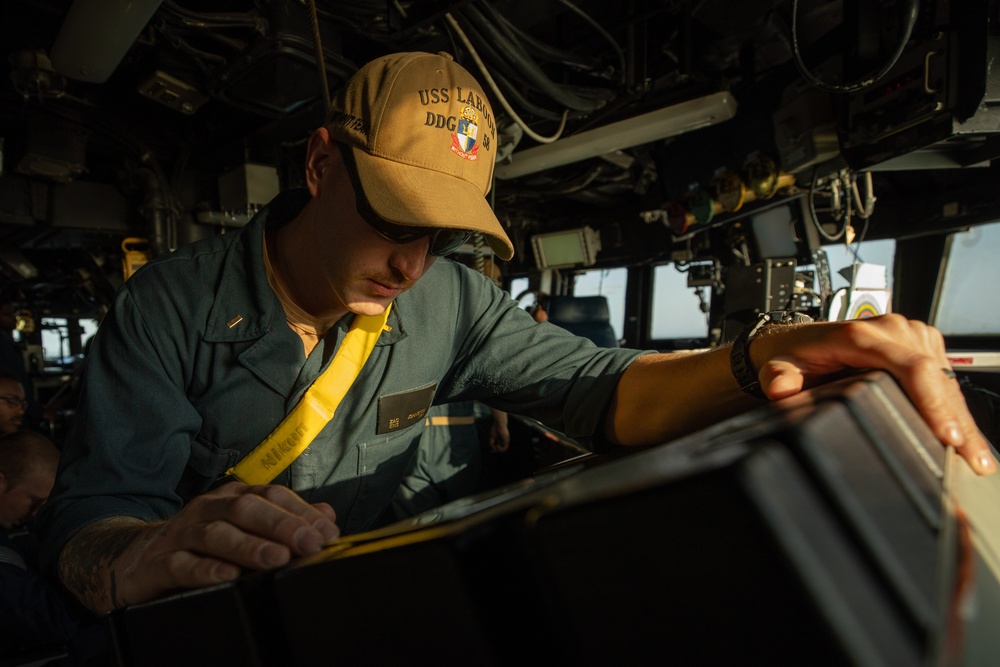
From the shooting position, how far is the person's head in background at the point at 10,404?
333 cm

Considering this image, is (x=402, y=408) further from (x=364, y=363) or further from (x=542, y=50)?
(x=542, y=50)

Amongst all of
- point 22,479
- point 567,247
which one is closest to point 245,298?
point 22,479

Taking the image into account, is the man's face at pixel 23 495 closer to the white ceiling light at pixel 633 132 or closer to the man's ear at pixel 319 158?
the man's ear at pixel 319 158

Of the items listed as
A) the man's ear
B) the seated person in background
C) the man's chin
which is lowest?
the seated person in background

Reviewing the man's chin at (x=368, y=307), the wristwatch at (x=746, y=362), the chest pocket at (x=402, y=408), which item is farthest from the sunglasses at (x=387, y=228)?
the wristwatch at (x=746, y=362)

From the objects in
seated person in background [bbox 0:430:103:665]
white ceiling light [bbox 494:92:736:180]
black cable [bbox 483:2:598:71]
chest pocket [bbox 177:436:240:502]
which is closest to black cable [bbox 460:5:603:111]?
black cable [bbox 483:2:598:71]

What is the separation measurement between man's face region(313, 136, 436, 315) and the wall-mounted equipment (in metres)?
4.77

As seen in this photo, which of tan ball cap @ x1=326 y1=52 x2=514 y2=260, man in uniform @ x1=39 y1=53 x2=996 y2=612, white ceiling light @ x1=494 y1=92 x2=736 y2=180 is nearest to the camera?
man in uniform @ x1=39 y1=53 x2=996 y2=612

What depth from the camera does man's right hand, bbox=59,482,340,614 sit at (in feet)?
1.63

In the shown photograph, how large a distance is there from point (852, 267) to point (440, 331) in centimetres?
213

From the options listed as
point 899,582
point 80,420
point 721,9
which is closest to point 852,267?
point 721,9

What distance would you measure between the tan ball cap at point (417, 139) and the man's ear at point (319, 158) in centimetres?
3

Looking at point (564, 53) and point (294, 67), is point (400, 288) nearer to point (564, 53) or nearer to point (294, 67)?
point (294, 67)

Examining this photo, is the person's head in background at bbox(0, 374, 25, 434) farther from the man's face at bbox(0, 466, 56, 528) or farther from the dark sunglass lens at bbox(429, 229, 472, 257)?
the dark sunglass lens at bbox(429, 229, 472, 257)
